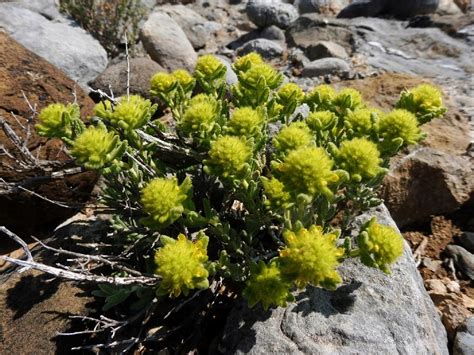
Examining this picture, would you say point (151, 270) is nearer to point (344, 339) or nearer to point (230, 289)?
point (230, 289)

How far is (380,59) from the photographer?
256 inches

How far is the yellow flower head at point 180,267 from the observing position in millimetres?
1855

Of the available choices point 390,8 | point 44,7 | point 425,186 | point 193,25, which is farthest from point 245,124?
point 390,8

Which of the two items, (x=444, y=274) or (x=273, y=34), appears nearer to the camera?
(x=444, y=274)

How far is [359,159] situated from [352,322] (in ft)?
2.98

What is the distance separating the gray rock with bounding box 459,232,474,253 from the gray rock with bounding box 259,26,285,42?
619cm

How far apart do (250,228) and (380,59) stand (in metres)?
5.07

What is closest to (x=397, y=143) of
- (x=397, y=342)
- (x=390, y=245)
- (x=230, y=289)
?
(x=390, y=245)

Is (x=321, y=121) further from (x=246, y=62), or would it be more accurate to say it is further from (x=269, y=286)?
(x=269, y=286)

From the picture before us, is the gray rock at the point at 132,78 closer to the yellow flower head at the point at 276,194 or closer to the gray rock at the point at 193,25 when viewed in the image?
the gray rock at the point at 193,25

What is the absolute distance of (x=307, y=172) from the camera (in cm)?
189

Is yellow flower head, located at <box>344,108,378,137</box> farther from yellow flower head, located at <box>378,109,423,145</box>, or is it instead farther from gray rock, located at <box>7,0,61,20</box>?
gray rock, located at <box>7,0,61,20</box>

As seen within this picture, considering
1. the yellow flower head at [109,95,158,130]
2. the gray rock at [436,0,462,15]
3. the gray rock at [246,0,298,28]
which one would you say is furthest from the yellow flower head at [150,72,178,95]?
the gray rock at [436,0,462,15]

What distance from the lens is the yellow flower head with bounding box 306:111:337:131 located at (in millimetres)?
2492
